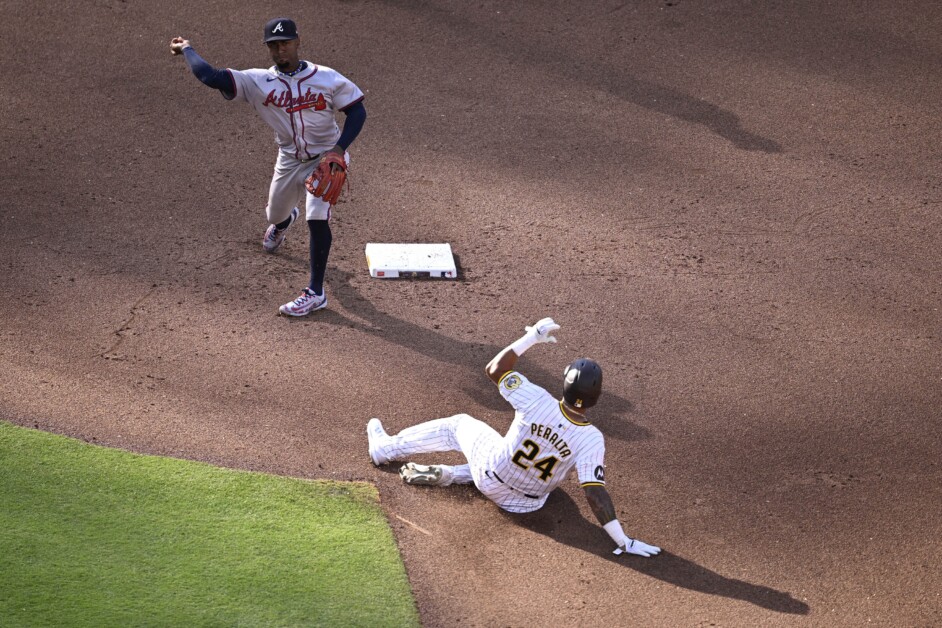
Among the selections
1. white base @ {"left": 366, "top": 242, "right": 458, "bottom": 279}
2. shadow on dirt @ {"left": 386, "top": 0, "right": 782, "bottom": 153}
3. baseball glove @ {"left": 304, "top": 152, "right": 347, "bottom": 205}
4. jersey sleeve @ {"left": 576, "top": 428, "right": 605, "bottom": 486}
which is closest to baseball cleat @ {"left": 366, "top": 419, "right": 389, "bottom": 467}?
jersey sleeve @ {"left": 576, "top": 428, "right": 605, "bottom": 486}

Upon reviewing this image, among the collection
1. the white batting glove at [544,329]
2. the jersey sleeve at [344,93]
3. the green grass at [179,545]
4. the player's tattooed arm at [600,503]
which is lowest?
the green grass at [179,545]

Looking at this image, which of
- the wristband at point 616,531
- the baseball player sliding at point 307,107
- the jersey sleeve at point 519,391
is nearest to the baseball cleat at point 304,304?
the baseball player sliding at point 307,107

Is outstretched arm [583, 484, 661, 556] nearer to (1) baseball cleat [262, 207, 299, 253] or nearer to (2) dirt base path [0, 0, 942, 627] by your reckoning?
(2) dirt base path [0, 0, 942, 627]

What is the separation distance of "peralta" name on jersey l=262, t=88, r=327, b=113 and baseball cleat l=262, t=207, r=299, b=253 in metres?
1.07

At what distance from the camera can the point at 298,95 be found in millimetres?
7555

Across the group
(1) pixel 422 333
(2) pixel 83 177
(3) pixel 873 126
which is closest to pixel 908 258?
(3) pixel 873 126

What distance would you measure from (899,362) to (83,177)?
23.9 ft

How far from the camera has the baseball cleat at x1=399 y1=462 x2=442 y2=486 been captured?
19.8 feet

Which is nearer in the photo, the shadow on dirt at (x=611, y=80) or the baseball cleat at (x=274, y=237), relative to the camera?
the baseball cleat at (x=274, y=237)

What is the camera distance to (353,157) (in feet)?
32.5

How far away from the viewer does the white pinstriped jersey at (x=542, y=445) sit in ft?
18.1

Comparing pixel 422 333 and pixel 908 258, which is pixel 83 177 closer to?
pixel 422 333

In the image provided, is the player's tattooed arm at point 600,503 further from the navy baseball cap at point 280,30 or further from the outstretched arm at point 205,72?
the outstretched arm at point 205,72

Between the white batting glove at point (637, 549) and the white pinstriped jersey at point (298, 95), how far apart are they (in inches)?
158
